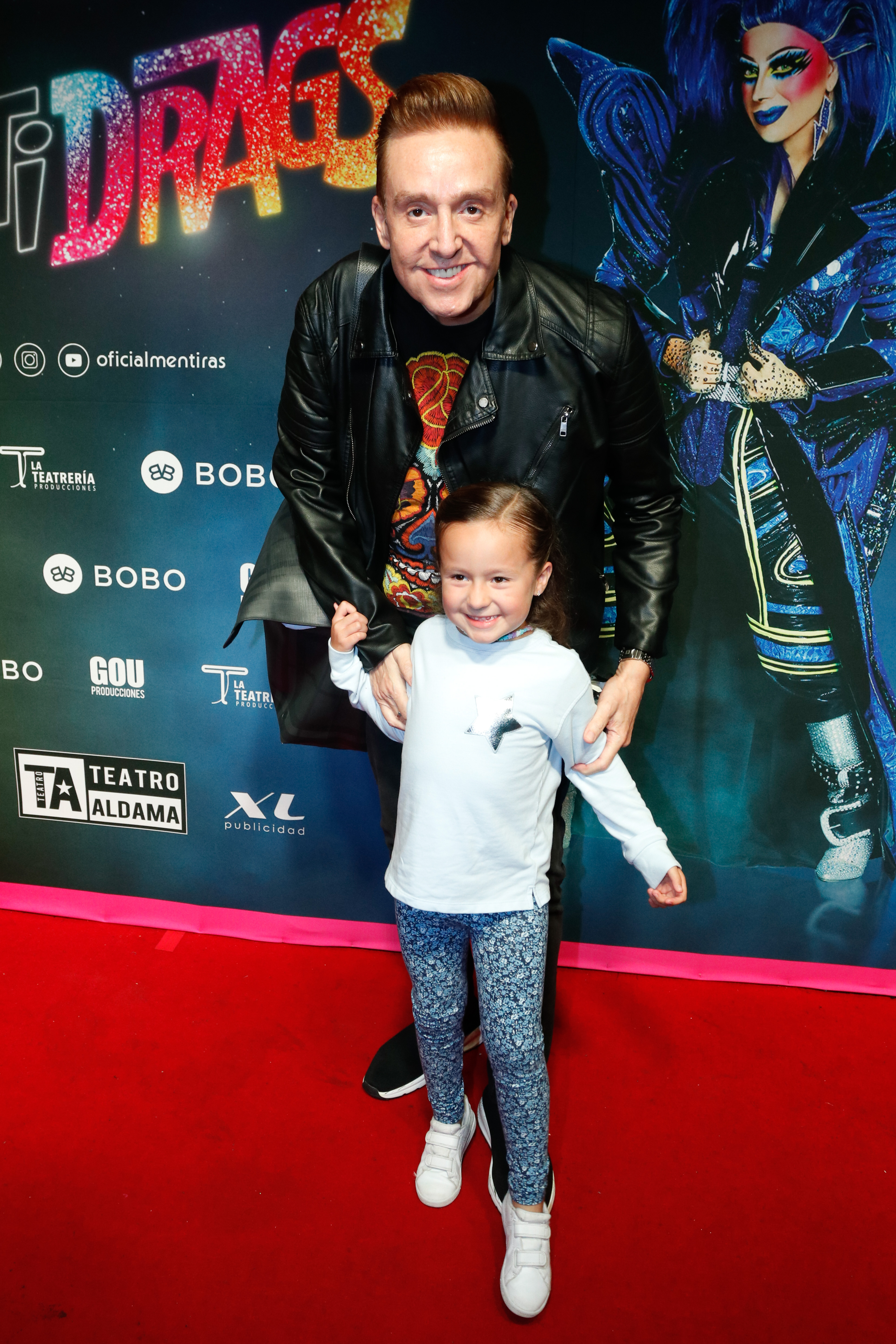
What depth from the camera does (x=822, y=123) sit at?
1.89m

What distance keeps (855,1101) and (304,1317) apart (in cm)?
133

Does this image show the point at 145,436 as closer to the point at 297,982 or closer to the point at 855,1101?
the point at 297,982

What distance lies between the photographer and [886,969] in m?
2.43

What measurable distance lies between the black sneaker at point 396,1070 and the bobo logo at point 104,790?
0.95 metres

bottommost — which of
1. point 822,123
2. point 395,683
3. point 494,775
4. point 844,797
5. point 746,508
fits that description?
point 844,797

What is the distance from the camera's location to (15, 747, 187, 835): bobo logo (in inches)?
102

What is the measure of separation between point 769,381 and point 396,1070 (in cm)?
187

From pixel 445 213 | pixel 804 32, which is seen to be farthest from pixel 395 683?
pixel 804 32

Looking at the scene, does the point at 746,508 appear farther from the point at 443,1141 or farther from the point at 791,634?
the point at 443,1141

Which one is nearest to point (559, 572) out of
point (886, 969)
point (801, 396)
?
point (801, 396)

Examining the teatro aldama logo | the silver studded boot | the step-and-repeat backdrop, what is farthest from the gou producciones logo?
the silver studded boot

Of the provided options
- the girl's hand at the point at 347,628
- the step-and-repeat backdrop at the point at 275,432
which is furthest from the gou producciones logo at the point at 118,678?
the girl's hand at the point at 347,628

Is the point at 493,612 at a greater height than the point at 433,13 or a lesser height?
lesser

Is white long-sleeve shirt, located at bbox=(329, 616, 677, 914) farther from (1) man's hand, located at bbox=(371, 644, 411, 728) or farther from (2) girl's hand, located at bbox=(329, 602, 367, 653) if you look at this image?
(2) girl's hand, located at bbox=(329, 602, 367, 653)
